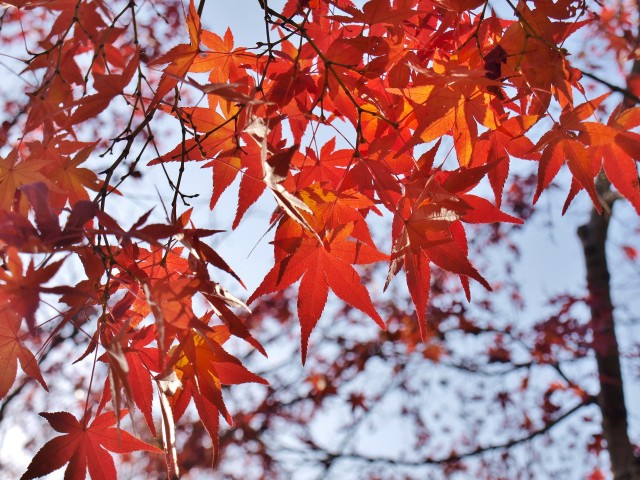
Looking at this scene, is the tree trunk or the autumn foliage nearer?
the autumn foliage

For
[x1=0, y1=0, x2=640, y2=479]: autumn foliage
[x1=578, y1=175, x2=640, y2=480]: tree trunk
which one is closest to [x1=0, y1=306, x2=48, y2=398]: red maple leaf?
[x1=0, y1=0, x2=640, y2=479]: autumn foliage

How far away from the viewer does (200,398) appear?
0.93m

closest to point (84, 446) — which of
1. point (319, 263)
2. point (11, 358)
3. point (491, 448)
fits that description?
point (11, 358)

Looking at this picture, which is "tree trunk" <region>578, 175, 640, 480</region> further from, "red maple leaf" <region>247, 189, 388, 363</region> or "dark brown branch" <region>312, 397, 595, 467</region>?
"red maple leaf" <region>247, 189, 388, 363</region>

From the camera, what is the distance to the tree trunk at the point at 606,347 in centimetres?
287

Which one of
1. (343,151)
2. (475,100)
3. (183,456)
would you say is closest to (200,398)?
(343,151)

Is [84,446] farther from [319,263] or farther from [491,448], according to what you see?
[491,448]

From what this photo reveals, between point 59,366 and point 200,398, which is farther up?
point 59,366

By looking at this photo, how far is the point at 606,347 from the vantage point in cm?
341

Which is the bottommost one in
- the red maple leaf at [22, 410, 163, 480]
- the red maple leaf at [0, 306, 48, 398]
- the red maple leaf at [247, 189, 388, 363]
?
the red maple leaf at [22, 410, 163, 480]

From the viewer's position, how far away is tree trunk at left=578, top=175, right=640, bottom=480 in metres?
2.87

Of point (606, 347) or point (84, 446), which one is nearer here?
point (84, 446)

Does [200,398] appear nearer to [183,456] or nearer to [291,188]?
[291,188]

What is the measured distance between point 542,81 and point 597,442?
3.70 meters
